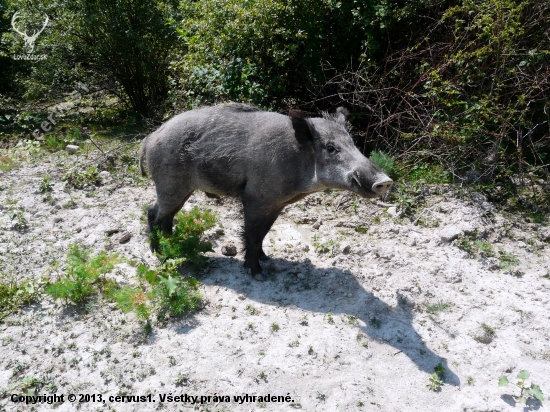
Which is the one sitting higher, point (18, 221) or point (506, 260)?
point (506, 260)

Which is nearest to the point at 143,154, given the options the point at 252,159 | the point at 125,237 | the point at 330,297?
the point at 125,237

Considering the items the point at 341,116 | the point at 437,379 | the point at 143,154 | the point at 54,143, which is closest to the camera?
the point at 437,379

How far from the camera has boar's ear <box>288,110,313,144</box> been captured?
171 inches

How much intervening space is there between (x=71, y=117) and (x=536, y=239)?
29.6 feet

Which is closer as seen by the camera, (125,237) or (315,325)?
(315,325)

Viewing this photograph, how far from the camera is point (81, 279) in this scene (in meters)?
4.48

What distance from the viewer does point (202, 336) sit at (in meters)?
4.11

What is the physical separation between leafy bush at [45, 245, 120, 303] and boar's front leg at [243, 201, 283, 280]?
1.34 m

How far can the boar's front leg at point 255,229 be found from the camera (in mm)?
4695

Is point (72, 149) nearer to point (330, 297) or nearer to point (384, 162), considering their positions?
point (384, 162)

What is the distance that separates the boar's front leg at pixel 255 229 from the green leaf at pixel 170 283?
83 cm

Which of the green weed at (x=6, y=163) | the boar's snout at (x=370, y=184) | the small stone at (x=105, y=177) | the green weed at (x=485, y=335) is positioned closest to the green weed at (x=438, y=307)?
the green weed at (x=485, y=335)

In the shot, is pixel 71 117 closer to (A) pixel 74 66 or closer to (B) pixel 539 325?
(A) pixel 74 66

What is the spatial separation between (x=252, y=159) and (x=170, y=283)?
1.41 m
